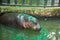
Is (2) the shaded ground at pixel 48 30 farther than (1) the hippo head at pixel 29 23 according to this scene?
No

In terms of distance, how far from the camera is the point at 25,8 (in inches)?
320

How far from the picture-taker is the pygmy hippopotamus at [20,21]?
6633 millimetres

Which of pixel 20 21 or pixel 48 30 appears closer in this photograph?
pixel 48 30

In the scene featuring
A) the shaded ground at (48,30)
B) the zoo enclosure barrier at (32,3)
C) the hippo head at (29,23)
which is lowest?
the shaded ground at (48,30)

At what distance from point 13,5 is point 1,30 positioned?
2.07 meters

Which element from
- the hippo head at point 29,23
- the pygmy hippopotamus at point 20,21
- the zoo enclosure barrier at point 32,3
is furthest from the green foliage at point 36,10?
the hippo head at point 29,23

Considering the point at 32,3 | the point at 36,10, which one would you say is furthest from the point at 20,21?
the point at 32,3

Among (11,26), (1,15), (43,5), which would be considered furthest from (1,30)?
(43,5)

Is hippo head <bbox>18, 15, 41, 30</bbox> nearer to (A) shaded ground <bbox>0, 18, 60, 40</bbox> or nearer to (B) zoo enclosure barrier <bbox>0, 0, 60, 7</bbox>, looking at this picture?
(A) shaded ground <bbox>0, 18, 60, 40</bbox>

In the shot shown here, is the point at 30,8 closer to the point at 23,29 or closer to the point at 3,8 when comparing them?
the point at 3,8

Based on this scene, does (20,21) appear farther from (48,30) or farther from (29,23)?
(48,30)

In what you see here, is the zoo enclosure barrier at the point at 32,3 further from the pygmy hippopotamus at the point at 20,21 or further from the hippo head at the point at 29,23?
the hippo head at the point at 29,23

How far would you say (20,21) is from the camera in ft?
22.4

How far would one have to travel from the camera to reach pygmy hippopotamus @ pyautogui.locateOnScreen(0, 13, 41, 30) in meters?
6.63
